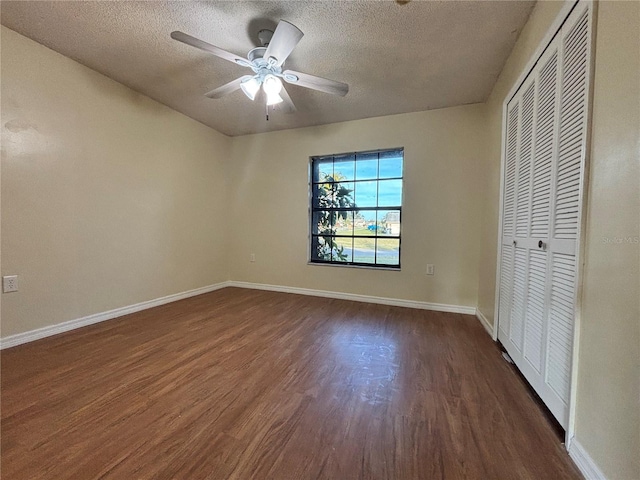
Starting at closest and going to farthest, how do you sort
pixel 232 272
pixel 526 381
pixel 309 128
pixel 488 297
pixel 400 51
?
pixel 526 381
pixel 400 51
pixel 488 297
pixel 309 128
pixel 232 272

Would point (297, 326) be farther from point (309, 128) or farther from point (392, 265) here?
point (309, 128)

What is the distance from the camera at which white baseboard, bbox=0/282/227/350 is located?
200 centimetres

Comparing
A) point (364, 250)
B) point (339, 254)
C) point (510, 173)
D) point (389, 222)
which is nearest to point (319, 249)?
point (339, 254)

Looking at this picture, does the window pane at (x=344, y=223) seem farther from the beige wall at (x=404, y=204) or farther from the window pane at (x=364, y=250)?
the beige wall at (x=404, y=204)

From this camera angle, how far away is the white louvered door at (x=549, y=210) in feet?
3.83

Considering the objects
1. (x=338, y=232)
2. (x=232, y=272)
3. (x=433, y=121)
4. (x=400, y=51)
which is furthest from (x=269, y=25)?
(x=232, y=272)

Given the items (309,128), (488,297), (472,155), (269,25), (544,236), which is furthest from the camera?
(309,128)

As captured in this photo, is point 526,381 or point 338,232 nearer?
point 526,381

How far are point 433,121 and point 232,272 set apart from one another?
365 cm

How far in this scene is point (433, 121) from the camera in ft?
9.99

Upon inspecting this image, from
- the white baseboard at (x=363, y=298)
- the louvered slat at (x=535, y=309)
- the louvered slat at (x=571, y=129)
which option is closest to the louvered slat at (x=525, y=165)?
the louvered slat at (x=535, y=309)

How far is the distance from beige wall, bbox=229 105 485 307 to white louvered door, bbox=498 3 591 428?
98cm

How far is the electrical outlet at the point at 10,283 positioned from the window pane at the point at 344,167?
335 cm

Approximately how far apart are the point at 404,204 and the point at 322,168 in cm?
131
